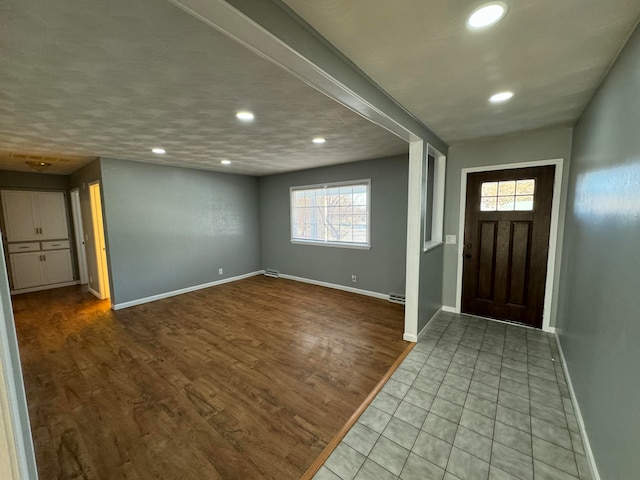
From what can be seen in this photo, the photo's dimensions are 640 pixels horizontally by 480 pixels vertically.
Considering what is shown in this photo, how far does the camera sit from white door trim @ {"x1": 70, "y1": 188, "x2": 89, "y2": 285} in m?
5.55

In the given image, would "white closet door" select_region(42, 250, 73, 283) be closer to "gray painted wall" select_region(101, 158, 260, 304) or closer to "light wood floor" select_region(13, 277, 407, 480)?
"light wood floor" select_region(13, 277, 407, 480)

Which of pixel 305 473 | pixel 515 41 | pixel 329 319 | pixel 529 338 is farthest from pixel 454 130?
pixel 305 473

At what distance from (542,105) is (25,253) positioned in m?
8.02

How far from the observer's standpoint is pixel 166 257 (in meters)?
4.77

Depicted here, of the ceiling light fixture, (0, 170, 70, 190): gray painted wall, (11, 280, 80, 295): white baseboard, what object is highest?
the ceiling light fixture

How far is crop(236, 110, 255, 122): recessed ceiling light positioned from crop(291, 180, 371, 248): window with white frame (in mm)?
2557

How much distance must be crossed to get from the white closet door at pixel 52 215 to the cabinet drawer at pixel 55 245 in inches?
3.9

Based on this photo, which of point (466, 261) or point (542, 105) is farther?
point (466, 261)

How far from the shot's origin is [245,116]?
2.47 metres

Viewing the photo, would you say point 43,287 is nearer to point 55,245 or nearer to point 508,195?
point 55,245

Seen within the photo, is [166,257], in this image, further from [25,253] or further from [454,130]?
[454,130]

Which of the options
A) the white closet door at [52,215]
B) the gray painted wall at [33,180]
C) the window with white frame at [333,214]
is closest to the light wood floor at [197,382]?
the window with white frame at [333,214]

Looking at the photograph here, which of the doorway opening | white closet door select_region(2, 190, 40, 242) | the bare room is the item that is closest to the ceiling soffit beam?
the bare room

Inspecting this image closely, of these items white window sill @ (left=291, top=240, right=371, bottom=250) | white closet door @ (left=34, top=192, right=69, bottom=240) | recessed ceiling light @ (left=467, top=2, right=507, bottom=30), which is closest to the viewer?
recessed ceiling light @ (left=467, top=2, right=507, bottom=30)
